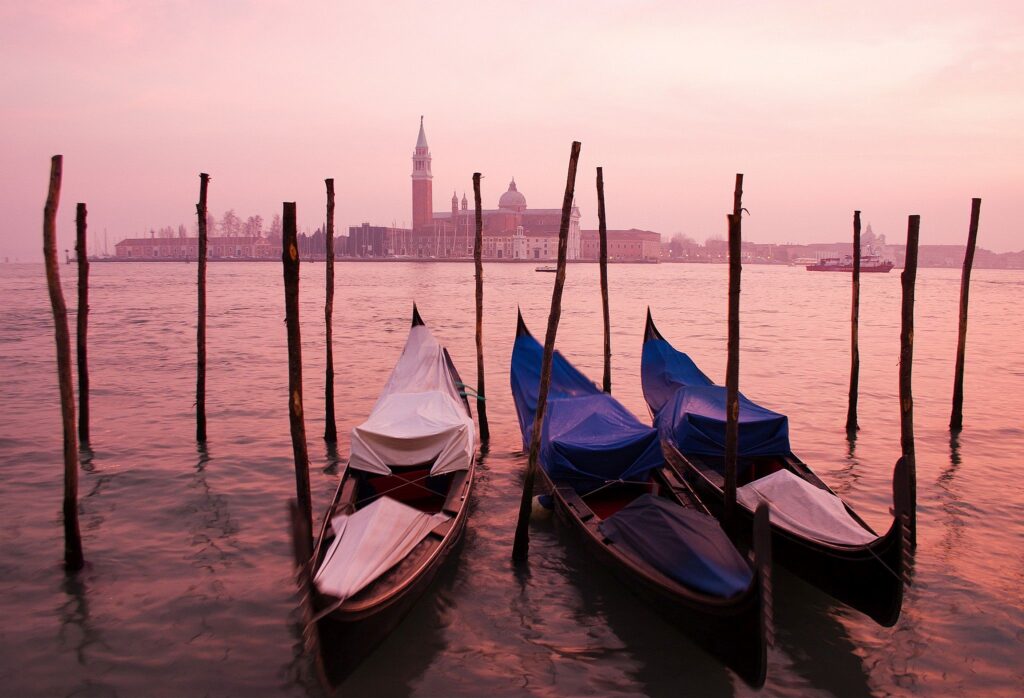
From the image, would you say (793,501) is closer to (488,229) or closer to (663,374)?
A: (663,374)

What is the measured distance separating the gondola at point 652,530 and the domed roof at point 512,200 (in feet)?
333

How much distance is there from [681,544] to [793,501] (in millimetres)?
1168

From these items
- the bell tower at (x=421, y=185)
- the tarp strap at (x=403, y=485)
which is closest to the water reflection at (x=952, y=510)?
the tarp strap at (x=403, y=485)

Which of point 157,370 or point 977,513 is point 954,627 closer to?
point 977,513

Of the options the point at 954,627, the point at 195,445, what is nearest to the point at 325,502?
the point at 195,445

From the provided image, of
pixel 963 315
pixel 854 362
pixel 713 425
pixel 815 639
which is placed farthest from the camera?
pixel 854 362

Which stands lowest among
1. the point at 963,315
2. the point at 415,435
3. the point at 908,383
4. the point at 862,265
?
the point at 415,435

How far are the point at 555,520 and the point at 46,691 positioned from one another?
3.20 m

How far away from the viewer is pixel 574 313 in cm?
2594

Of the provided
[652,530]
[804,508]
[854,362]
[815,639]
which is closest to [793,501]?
[804,508]

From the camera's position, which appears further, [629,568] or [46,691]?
[629,568]

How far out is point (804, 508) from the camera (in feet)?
14.5

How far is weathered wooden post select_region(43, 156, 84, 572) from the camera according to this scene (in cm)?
445

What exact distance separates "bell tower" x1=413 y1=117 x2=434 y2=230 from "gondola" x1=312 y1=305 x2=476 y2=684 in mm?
100876
